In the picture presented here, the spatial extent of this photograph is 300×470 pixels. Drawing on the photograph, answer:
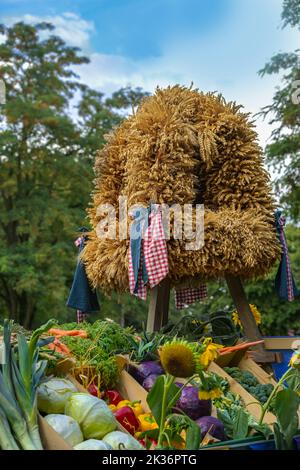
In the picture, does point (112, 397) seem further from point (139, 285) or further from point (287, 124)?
point (287, 124)

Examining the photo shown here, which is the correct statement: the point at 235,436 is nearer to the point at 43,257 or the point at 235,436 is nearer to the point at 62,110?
the point at 43,257

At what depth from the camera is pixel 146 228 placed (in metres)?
3.76

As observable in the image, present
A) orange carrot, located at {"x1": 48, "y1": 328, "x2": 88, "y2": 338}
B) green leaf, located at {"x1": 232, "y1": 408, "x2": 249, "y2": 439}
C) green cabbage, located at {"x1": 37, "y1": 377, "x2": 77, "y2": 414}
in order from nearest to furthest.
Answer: green cabbage, located at {"x1": 37, "y1": 377, "x2": 77, "y2": 414}
green leaf, located at {"x1": 232, "y1": 408, "x2": 249, "y2": 439}
orange carrot, located at {"x1": 48, "y1": 328, "x2": 88, "y2": 338}

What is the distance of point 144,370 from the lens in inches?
113

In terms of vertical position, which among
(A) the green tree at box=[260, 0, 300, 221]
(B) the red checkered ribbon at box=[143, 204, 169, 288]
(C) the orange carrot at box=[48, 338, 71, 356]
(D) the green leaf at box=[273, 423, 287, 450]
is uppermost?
(A) the green tree at box=[260, 0, 300, 221]

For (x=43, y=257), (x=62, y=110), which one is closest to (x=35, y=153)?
(x=62, y=110)

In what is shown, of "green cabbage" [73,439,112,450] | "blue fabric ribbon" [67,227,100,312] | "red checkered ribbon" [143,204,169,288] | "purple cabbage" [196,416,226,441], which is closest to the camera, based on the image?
"green cabbage" [73,439,112,450]

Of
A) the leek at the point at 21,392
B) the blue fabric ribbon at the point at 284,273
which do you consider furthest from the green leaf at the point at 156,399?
the blue fabric ribbon at the point at 284,273

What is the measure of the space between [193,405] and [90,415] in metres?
0.59

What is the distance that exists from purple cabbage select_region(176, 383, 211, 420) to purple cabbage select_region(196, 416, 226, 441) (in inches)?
3.1

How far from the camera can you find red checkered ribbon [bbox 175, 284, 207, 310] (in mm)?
4969

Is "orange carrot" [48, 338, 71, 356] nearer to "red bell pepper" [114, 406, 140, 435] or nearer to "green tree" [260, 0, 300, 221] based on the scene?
"red bell pepper" [114, 406, 140, 435]

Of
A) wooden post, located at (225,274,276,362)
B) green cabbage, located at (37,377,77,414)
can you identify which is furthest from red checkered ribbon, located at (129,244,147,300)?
green cabbage, located at (37,377,77,414)

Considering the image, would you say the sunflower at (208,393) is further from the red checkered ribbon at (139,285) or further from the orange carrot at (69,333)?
the red checkered ribbon at (139,285)
